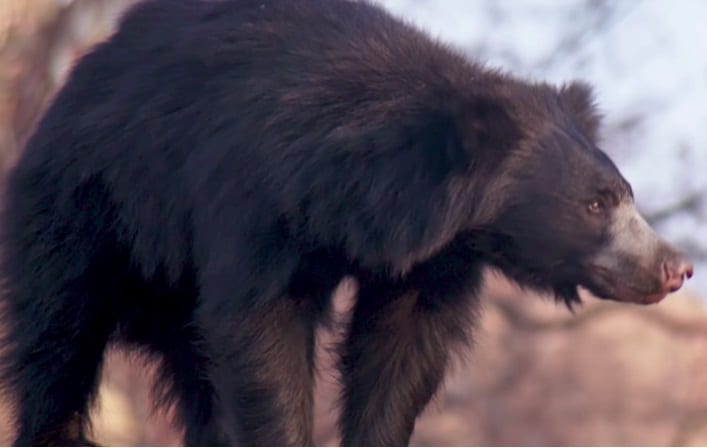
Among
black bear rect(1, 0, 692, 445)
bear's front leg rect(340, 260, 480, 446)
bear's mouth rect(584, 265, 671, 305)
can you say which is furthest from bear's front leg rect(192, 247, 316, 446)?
bear's mouth rect(584, 265, 671, 305)

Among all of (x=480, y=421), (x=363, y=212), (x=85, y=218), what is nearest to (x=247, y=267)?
(x=363, y=212)

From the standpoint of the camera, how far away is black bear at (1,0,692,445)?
3504mm

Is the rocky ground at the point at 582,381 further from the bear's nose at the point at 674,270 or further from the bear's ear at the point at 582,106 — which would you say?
the bear's nose at the point at 674,270

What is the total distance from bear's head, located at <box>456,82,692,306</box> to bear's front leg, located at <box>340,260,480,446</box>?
227 mm

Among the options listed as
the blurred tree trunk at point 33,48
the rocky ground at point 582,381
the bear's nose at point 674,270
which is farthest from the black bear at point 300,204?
the blurred tree trunk at point 33,48

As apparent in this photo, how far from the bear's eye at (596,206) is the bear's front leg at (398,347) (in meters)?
0.39

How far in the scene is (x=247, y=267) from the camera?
3.47 m


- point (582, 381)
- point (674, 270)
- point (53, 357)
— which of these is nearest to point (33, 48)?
point (582, 381)

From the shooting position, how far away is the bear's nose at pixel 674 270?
3.51 meters

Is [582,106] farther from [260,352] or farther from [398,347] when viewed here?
[260,352]

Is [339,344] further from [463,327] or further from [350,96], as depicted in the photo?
[350,96]

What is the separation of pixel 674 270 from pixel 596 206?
0.69 feet

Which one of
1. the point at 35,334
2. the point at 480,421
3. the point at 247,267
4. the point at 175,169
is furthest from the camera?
the point at 480,421

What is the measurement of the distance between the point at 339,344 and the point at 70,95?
0.85 meters
